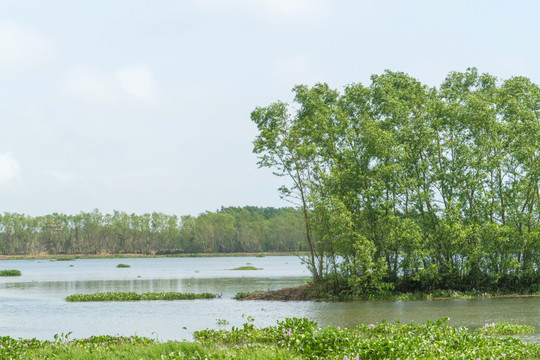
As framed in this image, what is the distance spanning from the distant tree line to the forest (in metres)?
141

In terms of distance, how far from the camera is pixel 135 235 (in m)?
179

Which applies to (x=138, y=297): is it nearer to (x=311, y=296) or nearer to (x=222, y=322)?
(x=311, y=296)

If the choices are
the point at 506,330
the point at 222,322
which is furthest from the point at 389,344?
the point at 222,322

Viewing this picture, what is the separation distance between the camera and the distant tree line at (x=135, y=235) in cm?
17500

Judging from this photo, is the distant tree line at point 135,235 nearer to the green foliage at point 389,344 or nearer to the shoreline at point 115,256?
the shoreline at point 115,256

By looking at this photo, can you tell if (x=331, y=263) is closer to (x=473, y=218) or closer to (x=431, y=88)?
(x=473, y=218)

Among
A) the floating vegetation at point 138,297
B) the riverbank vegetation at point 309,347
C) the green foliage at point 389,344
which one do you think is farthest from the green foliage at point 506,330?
the floating vegetation at point 138,297

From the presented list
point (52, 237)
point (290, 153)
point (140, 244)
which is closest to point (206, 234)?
point (140, 244)

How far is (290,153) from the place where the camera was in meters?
33.7

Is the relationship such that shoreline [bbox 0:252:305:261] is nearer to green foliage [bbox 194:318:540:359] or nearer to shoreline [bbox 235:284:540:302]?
shoreline [bbox 235:284:540:302]

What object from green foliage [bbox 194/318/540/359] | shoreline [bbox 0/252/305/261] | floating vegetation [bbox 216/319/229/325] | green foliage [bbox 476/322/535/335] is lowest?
shoreline [bbox 0/252/305/261]

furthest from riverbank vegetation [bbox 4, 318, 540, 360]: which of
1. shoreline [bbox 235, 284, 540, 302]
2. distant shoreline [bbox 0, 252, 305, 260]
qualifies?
distant shoreline [bbox 0, 252, 305, 260]

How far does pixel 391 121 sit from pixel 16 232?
535 ft

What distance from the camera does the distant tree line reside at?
175000mm
